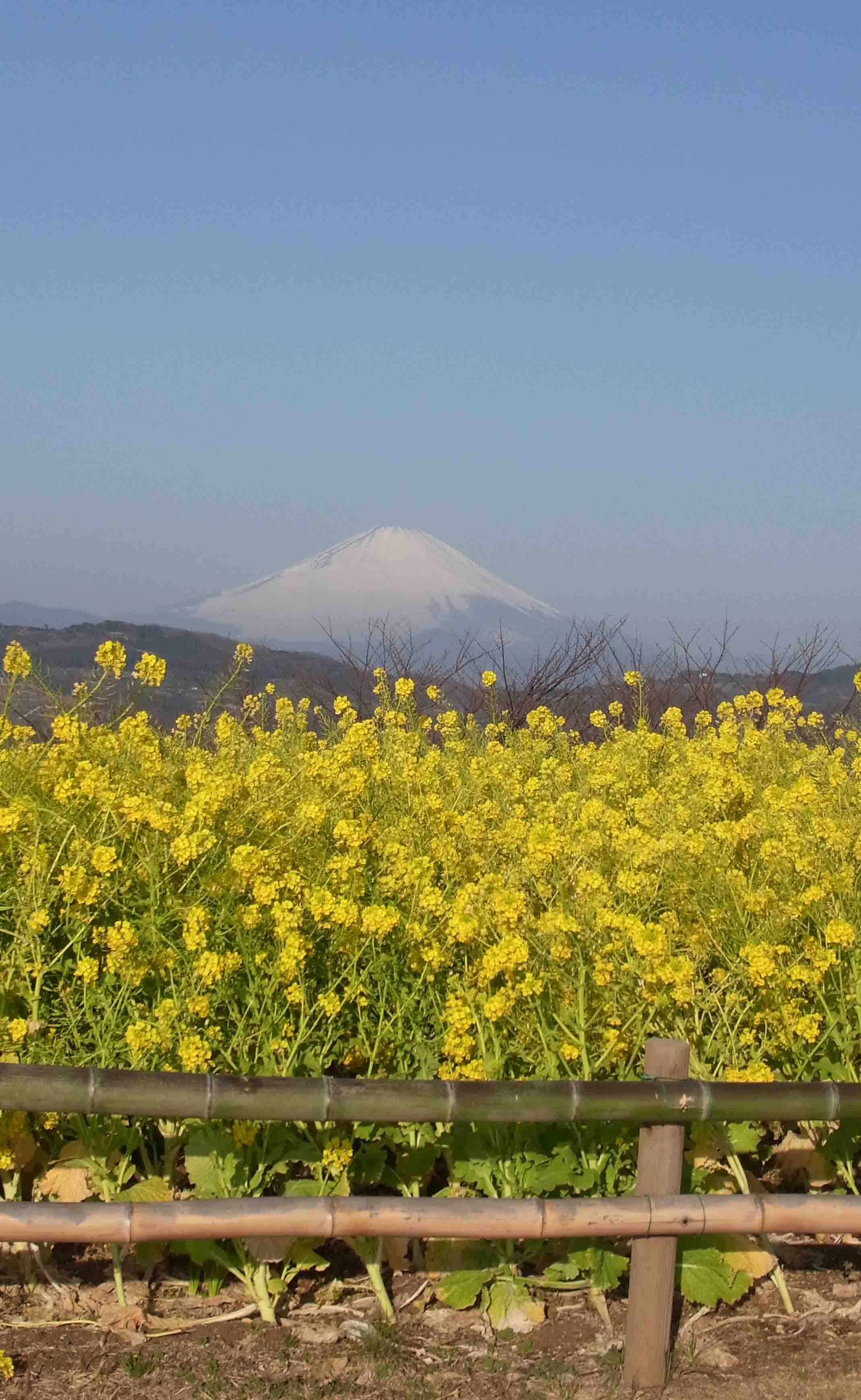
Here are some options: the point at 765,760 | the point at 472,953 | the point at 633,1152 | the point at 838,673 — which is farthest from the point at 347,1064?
the point at 838,673

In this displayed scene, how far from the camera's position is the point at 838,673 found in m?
43.2

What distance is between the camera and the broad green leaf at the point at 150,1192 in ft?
12.6


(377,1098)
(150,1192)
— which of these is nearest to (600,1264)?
(377,1098)

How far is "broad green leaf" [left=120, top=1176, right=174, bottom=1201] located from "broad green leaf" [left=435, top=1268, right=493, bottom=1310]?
0.82m

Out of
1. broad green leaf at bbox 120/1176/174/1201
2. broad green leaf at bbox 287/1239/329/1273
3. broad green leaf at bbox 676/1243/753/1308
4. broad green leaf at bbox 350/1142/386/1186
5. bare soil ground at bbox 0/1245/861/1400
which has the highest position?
broad green leaf at bbox 350/1142/386/1186

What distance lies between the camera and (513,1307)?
376 cm

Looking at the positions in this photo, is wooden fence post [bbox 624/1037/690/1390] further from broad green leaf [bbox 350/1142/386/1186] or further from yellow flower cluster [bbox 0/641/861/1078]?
broad green leaf [bbox 350/1142/386/1186]

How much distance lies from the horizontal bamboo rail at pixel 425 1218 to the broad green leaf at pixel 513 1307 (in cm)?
46

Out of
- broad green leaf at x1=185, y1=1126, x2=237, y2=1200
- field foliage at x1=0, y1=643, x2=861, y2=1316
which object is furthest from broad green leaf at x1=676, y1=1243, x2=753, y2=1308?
broad green leaf at x1=185, y1=1126, x2=237, y2=1200

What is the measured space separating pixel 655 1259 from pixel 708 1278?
36 centimetres

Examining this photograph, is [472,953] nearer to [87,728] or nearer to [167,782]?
[167,782]

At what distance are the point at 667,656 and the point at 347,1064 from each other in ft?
43.3

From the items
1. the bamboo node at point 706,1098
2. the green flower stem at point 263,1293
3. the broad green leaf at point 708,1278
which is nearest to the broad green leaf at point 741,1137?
the broad green leaf at point 708,1278

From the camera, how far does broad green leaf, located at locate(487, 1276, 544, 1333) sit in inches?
147
